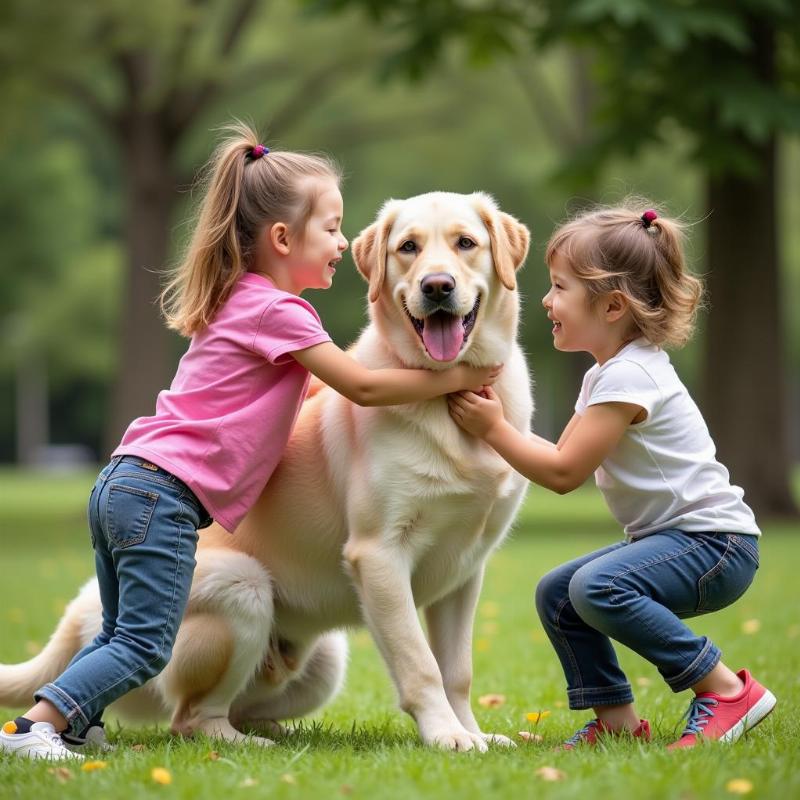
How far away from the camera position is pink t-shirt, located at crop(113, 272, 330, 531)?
151 inches

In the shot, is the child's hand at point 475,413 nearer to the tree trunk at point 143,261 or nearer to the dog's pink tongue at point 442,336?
the dog's pink tongue at point 442,336

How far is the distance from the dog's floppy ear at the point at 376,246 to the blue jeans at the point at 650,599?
1.13 meters

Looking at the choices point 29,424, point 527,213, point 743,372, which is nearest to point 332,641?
point 743,372

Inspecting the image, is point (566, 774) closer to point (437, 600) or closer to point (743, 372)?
point (437, 600)

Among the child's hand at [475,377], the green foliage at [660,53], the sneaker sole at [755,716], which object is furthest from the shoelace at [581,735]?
the green foliage at [660,53]

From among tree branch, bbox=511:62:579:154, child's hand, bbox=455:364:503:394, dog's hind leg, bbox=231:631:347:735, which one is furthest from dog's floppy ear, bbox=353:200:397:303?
tree branch, bbox=511:62:579:154

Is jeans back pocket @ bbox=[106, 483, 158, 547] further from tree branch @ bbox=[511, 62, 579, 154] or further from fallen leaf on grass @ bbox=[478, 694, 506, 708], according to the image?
tree branch @ bbox=[511, 62, 579, 154]

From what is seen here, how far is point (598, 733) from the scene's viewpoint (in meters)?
3.85

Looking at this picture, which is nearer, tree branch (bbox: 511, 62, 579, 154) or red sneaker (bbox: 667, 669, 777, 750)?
red sneaker (bbox: 667, 669, 777, 750)

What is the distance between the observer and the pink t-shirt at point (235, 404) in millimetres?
3826

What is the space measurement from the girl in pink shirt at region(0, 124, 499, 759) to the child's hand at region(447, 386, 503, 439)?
2.2 inches

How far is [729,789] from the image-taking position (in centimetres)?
292

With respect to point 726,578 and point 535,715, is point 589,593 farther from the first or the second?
point 535,715

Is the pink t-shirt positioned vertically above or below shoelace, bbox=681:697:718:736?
above
